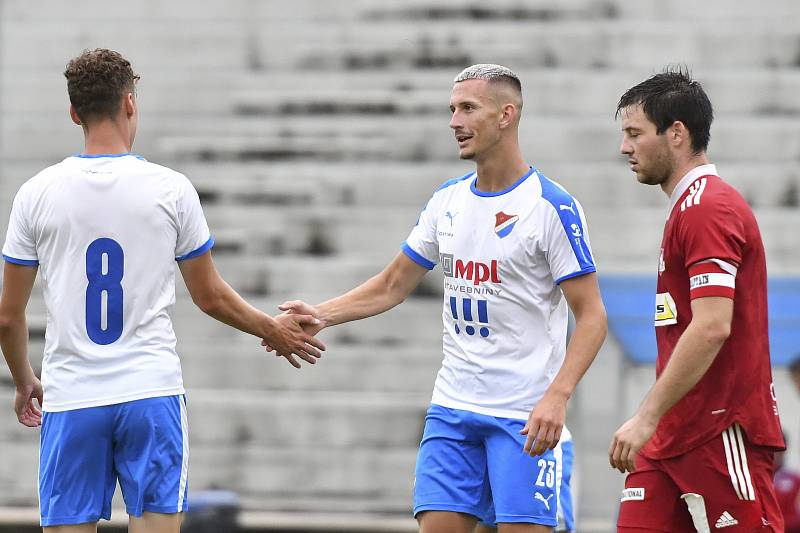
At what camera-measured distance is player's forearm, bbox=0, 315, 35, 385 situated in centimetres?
457

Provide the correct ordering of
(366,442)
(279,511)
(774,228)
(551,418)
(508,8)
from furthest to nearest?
(508,8) → (774,228) → (366,442) → (279,511) → (551,418)

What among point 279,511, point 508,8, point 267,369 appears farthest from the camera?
point 508,8

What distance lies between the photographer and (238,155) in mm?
11812

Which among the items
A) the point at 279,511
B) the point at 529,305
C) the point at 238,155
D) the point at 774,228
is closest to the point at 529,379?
the point at 529,305

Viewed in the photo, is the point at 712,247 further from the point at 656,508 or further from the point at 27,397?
the point at 27,397

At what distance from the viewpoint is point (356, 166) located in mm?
11594

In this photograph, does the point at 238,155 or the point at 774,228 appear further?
the point at 238,155

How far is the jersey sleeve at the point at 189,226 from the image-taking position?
4473mm

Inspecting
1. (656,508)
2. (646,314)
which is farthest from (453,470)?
(646,314)

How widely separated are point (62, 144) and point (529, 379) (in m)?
8.48

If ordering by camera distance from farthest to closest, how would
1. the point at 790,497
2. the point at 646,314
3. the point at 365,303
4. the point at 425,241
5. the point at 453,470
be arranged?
1. the point at 646,314
2. the point at 790,497
3. the point at 365,303
4. the point at 425,241
5. the point at 453,470

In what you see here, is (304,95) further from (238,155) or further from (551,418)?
(551,418)

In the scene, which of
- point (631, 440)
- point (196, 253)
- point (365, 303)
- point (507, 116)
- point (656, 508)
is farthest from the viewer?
point (365, 303)

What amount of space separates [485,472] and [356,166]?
22.9ft
